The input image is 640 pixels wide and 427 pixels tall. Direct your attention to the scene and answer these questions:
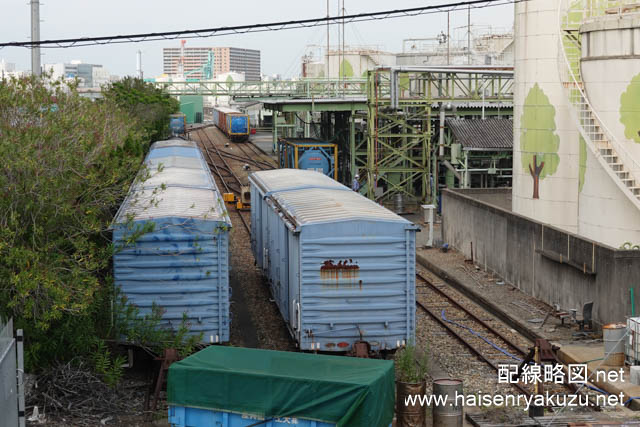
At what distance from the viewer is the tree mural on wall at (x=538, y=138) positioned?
23.5 meters

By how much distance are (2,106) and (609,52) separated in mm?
12951

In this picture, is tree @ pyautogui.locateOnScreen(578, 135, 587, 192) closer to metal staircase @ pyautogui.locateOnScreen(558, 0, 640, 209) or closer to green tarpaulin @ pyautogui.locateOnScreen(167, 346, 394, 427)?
metal staircase @ pyautogui.locateOnScreen(558, 0, 640, 209)

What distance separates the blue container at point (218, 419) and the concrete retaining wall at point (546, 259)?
840cm

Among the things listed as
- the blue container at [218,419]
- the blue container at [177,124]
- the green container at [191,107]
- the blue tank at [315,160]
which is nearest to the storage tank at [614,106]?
the blue container at [218,419]

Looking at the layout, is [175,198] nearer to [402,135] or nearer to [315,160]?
[402,135]

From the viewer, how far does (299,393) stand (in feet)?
33.7

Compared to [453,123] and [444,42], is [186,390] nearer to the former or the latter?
[453,123]

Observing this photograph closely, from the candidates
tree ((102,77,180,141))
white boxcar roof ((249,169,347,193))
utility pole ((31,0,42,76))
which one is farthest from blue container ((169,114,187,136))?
utility pole ((31,0,42,76))

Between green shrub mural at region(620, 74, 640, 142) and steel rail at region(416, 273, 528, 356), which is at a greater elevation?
green shrub mural at region(620, 74, 640, 142)

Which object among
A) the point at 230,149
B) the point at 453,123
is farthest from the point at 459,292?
the point at 230,149

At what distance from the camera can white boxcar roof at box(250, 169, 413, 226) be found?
1418 cm

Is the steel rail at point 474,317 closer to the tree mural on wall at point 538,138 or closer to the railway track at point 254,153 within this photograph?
the tree mural on wall at point 538,138

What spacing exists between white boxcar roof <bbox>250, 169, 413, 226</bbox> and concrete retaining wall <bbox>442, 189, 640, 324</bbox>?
15.6 ft

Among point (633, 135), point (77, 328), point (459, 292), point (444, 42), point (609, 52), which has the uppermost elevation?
point (444, 42)
